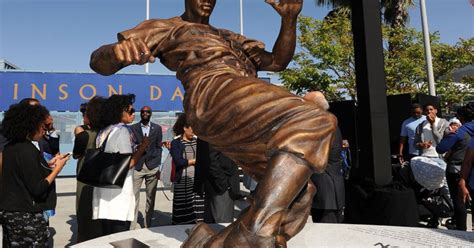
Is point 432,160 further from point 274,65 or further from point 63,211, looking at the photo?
point 63,211

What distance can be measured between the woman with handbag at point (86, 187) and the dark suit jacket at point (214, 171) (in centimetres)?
106

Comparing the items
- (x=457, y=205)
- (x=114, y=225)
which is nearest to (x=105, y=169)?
(x=114, y=225)

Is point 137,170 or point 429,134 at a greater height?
point 429,134

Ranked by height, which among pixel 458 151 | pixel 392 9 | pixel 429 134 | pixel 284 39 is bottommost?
pixel 458 151

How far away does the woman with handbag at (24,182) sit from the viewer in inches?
112

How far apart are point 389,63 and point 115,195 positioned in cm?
1365

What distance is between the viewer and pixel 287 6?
212cm

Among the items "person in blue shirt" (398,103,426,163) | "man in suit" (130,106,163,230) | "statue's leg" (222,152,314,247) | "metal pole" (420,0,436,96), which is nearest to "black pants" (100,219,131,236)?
"man in suit" (130,106,163,230)

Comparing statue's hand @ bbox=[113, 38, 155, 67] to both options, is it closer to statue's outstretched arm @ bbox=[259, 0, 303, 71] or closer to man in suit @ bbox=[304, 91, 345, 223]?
statue's outstretched arm @ bbox=[259, 0, 303, 71]

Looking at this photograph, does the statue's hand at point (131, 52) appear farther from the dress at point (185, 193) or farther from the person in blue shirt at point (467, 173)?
the person in blue shirt at point (467, 173)

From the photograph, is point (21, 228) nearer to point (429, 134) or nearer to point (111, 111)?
point (111, 111)

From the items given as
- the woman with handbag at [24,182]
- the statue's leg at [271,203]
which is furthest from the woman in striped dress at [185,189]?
the statue's leg at [271,203]

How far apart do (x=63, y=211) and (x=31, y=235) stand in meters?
Result: 4.61

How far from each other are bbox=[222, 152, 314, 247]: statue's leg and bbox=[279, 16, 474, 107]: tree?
45.4 ft
